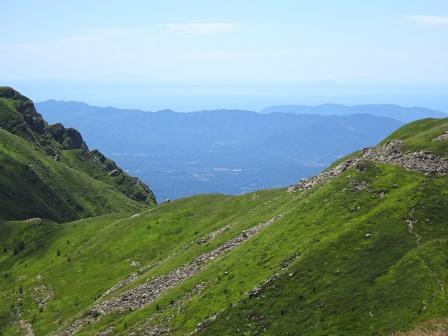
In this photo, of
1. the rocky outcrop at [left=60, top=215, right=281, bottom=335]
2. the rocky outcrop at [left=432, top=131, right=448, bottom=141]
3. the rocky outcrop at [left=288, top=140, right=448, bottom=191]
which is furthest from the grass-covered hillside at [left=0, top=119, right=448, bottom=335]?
the rocky outcrop at [left=288, top=140, right=448, bottom=191]

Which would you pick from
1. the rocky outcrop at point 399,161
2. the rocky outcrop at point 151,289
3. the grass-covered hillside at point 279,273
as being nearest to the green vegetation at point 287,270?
the grass-covered hillside at point 279,273

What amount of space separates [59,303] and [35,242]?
126ft

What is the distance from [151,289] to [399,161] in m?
40.7

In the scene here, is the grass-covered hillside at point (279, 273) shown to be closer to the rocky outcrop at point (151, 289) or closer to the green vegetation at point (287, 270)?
the green vegetation at point (287, 270)

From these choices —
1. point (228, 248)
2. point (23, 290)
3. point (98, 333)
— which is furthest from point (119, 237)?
point (98, 333)

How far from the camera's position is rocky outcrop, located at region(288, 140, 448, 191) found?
75.5 m

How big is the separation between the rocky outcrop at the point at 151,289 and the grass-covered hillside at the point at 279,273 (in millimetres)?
265

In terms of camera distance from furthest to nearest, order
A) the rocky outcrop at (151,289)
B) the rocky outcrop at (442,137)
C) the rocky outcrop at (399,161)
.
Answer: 1. the rocky outcrop at (442,137)
2. the rocky outcrop at (399,161)
3. the rocky outcrop at (151,289)

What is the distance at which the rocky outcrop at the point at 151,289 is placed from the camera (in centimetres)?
6744

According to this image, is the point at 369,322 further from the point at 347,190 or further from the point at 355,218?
the point at 347,190

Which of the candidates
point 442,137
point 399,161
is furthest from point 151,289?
point 442,137

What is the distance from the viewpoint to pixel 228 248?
242 ft

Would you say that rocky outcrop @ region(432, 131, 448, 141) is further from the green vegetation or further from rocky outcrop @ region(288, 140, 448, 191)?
rocky outcrop @ region(288, 140, 448, 191)

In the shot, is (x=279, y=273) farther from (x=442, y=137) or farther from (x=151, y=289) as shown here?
(x=442, y=137)
